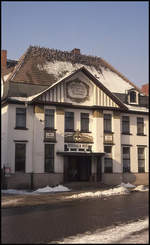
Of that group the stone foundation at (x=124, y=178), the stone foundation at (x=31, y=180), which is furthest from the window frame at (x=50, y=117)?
the stone foundation at (x=124, y=178)

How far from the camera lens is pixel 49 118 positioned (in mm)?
29062

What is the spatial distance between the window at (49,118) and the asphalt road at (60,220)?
12.0 meters

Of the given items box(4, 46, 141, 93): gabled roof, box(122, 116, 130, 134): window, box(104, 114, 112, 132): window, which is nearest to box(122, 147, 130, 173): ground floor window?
box(122, 116, 130, 134): window

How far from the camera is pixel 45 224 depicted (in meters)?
12.2

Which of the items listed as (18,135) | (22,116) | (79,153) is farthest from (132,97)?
(18,135)

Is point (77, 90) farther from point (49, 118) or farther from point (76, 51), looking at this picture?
point (76, 51)

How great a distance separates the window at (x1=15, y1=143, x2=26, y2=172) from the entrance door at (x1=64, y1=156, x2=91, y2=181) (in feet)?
14.6

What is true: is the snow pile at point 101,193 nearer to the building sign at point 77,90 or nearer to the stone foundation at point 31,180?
the stone foundation at point 31,180

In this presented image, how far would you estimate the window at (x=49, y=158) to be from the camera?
2860cm

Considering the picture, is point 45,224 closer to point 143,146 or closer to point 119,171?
point 119,171

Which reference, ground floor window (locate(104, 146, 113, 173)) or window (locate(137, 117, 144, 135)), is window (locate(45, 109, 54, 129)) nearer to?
ground floor window (locate(104, 146, 113, 173))

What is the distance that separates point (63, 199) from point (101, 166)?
9881 mm

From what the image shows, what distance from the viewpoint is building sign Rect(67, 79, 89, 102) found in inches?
1180

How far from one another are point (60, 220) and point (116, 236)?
3555 mm
